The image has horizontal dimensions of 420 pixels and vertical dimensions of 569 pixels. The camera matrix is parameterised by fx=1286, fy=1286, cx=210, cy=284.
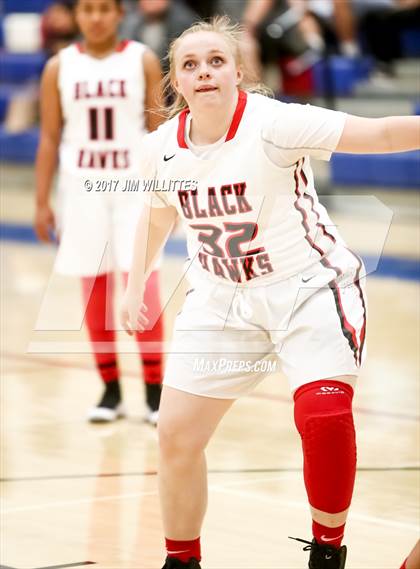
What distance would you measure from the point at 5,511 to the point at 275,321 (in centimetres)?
152

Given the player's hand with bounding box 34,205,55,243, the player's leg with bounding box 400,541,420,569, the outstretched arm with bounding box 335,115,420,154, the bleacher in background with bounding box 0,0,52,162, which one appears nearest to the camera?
the outstretched arm with bounding box 335,115,420,154

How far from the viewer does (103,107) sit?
5855 mm

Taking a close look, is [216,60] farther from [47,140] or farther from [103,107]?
[47,140]

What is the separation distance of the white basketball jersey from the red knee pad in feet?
8.81

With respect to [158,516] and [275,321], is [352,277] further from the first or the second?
[158,516]

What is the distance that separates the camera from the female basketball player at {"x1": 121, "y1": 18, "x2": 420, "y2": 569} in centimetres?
337

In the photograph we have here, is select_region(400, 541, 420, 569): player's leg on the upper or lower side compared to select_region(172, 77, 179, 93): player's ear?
lower

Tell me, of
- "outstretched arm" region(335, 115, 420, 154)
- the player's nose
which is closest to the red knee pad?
"outstretched arm" region(335, 115, 420, 154)

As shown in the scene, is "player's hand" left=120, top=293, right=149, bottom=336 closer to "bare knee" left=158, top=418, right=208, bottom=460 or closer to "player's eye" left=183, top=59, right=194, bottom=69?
"bare knee" left=158, top=418, right=208, bottom=460

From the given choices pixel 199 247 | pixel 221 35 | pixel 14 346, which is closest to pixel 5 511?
pixel 199 247

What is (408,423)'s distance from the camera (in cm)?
577
